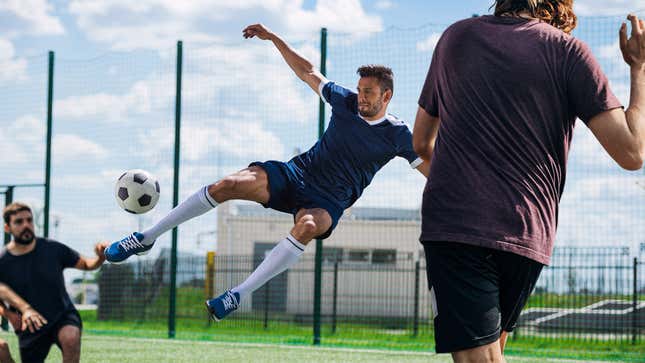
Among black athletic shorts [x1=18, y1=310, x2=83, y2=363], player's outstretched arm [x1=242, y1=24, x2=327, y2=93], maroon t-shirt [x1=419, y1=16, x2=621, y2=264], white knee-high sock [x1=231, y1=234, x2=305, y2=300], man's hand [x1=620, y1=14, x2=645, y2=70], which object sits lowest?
black athletic shorts [x1=18, y1=310, x2=83, y2=363]

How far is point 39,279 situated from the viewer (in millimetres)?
6520

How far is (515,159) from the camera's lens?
273 cm

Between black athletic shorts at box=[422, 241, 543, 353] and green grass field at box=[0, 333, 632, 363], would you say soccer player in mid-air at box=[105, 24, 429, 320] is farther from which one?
green grass field at box=[0, 333, 632, 363]

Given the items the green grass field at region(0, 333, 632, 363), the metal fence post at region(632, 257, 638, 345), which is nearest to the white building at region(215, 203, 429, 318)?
the green grass field at region(0, 333, 632, 363)

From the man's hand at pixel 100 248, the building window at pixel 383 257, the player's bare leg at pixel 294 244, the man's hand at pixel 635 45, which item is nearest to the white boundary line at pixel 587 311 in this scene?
the building window at pixel 383 257

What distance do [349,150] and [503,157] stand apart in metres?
3.43

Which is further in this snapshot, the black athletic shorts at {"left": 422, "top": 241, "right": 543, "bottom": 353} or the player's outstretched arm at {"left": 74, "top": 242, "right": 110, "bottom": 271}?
the player's outstretched arm at {"left": 74, "top": 242, "right": 110, "bottom": 271}

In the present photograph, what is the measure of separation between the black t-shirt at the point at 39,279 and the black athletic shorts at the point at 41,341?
44 millimetres

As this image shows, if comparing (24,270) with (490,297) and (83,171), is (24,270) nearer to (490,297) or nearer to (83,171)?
(490,297)

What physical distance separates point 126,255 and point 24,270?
4.50 ft

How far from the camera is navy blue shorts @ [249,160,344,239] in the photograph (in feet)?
19.1

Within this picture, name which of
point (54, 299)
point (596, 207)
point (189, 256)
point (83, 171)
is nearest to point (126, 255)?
point (54, 299)

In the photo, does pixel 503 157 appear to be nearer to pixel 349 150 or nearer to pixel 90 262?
pixel 349 150

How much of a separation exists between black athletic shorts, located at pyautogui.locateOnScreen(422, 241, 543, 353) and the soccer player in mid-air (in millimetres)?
2761
